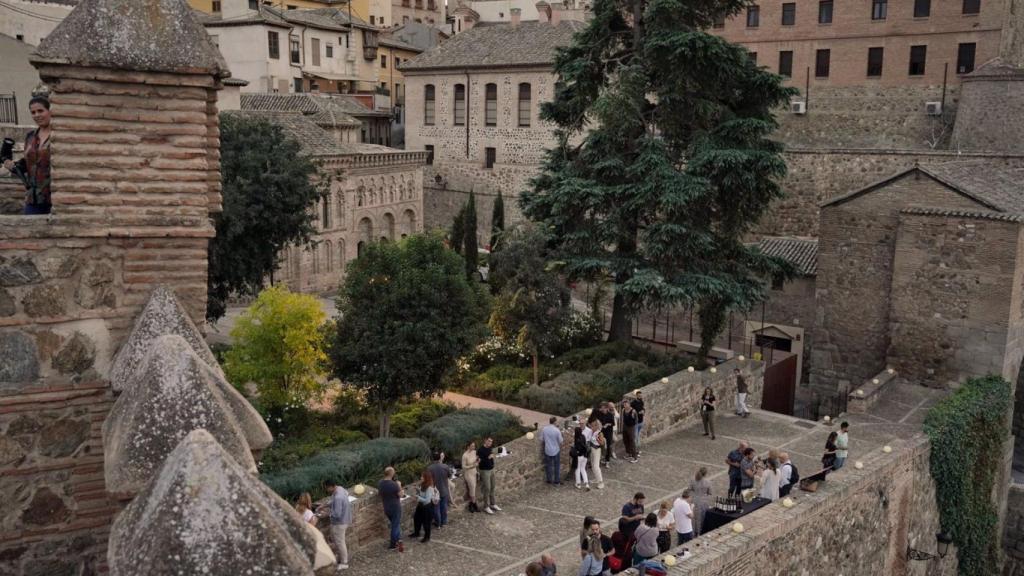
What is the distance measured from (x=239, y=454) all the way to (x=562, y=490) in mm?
11339

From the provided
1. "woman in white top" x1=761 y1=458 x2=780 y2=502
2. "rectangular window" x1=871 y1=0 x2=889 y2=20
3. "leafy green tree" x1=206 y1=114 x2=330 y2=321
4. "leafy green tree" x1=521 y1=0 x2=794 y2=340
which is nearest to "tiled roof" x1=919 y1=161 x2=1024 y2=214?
"leafy green tree" x1=521 y1=0 x2=794 y2=340

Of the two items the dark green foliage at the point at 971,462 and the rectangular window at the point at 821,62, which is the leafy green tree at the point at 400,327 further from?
the rectangular window at the point at 821,62

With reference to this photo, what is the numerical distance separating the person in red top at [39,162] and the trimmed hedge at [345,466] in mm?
7320

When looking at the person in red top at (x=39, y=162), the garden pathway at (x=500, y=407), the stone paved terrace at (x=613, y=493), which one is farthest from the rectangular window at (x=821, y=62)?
the person in red top at (x=39, y=162)

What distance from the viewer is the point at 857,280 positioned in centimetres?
2136

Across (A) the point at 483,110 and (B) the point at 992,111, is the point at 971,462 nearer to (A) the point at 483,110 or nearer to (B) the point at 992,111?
(B) the point at 992,111

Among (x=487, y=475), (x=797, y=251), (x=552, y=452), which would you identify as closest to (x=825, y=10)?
(x=797, y=251)

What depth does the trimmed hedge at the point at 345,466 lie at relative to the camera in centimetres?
1230

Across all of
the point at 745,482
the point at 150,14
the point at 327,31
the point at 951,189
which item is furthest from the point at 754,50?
the point at 150,14

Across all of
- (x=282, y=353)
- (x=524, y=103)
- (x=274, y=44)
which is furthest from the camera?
(x=274, y=44)

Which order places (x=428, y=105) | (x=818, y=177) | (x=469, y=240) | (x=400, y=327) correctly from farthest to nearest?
(x=428, y=105) < (x=469, y=240) < (x=818, y=177) < (x=400, y=327)

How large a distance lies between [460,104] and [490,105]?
2.15 m

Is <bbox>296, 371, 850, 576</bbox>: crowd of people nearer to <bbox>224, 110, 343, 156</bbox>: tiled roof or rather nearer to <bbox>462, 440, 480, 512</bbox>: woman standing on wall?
<bbox>462, 440, 480, 512</bbox>: woman standing on wall

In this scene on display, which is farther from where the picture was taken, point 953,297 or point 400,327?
point 953,297
